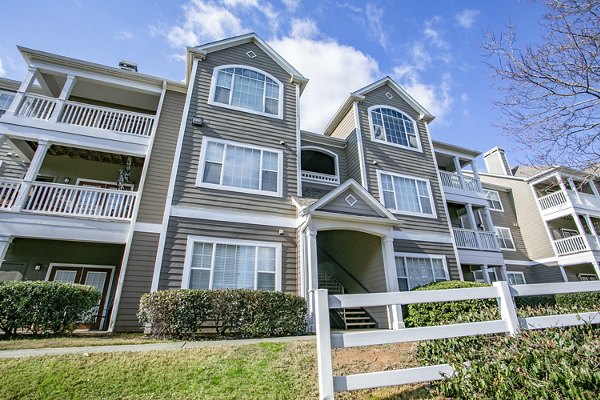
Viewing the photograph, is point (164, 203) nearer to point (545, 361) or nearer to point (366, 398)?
point (366, 398)

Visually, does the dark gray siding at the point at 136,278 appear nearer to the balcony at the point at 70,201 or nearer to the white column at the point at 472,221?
the balcony at the point at 70,201

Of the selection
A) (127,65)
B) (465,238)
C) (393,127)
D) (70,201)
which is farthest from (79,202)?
(465,238)

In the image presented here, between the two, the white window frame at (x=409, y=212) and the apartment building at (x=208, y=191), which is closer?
the apartment building at (x=208, y=191)

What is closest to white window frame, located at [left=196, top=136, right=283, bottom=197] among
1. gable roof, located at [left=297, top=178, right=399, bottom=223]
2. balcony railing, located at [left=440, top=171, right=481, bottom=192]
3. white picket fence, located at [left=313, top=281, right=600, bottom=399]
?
gable roof, located at [left=297, top=178, right=399, bottom=223]

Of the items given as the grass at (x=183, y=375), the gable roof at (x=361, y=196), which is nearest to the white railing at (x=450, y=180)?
the gable roof at (x=361, y=196)

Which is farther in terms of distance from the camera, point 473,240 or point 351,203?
→ point 473,240

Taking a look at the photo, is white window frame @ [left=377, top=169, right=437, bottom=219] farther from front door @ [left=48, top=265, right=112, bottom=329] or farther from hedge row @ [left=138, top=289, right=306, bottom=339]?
front door @ [left=48, top=265, right=112, bottom=329]

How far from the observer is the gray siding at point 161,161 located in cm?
926

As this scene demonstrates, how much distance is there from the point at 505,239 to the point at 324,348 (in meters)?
21.7

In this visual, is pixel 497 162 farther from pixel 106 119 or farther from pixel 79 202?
pixel 79 202

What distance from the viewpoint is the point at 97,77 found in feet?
35.0

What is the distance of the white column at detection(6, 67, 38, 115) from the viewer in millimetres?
9376

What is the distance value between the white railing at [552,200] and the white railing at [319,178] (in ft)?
54.6

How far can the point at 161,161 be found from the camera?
10.1 meters
